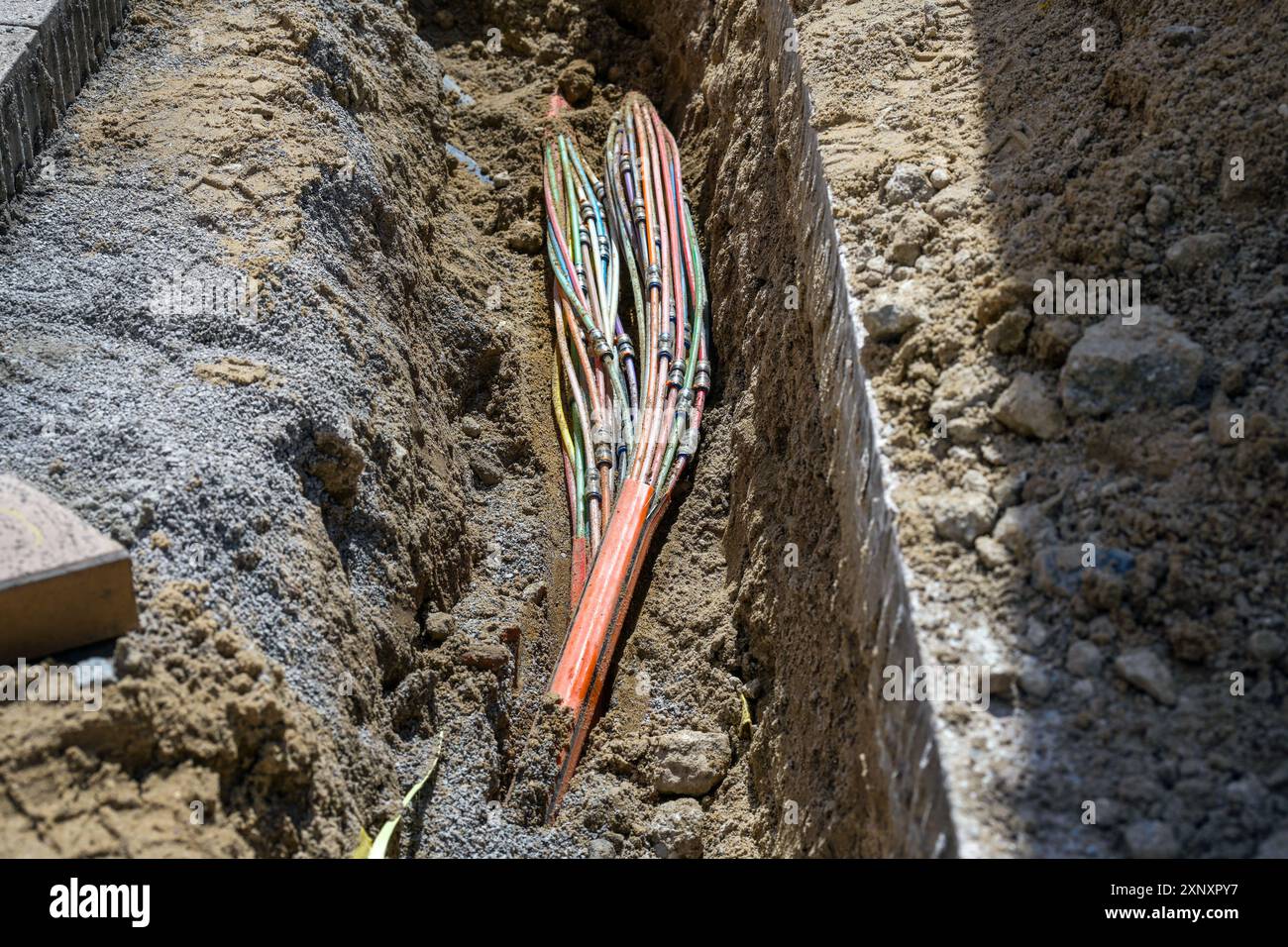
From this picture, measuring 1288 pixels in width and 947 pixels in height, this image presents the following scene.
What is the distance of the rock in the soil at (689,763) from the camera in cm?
369

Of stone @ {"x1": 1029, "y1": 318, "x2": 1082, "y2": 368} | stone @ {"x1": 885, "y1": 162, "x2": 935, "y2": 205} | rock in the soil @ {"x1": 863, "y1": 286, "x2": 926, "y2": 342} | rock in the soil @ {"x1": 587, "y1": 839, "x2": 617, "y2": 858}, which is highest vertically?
stone @ {"x1": 885, "y1": 162, "x2": 935, "y2": 205}

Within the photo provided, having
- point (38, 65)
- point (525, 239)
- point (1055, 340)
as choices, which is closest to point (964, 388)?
point (1055, 340)

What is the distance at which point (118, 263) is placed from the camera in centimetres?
389

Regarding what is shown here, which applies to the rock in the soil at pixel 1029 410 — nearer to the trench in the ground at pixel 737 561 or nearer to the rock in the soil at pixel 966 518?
the rock in the soil at pixel 966 518

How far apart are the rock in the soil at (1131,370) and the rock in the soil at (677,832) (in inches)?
66.4

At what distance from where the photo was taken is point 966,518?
283 centimetres

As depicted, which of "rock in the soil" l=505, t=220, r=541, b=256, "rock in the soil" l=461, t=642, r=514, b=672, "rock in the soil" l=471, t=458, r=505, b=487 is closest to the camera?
"rock in the soil" l=461, t=642, r=514, b=672

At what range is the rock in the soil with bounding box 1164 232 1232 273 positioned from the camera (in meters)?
3.05

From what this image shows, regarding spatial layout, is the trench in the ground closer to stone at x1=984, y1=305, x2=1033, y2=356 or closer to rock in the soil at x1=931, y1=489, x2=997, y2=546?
rock in the soil at x1=931, y1=489, x2=997, y2=546

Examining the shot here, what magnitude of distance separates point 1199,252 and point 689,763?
2.09 meters

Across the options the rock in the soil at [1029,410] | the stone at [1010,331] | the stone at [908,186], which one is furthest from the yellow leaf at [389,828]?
the stone at [908,186]

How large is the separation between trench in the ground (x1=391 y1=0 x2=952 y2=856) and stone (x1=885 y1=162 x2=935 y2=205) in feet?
0.79

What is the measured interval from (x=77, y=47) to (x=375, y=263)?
57.1 inches

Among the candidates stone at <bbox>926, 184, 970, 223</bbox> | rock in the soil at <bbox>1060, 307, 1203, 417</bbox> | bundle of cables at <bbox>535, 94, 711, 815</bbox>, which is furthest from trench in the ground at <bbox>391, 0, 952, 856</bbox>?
rock in the soil at <bbox>1060, 307, 1203, 417</bbox>
